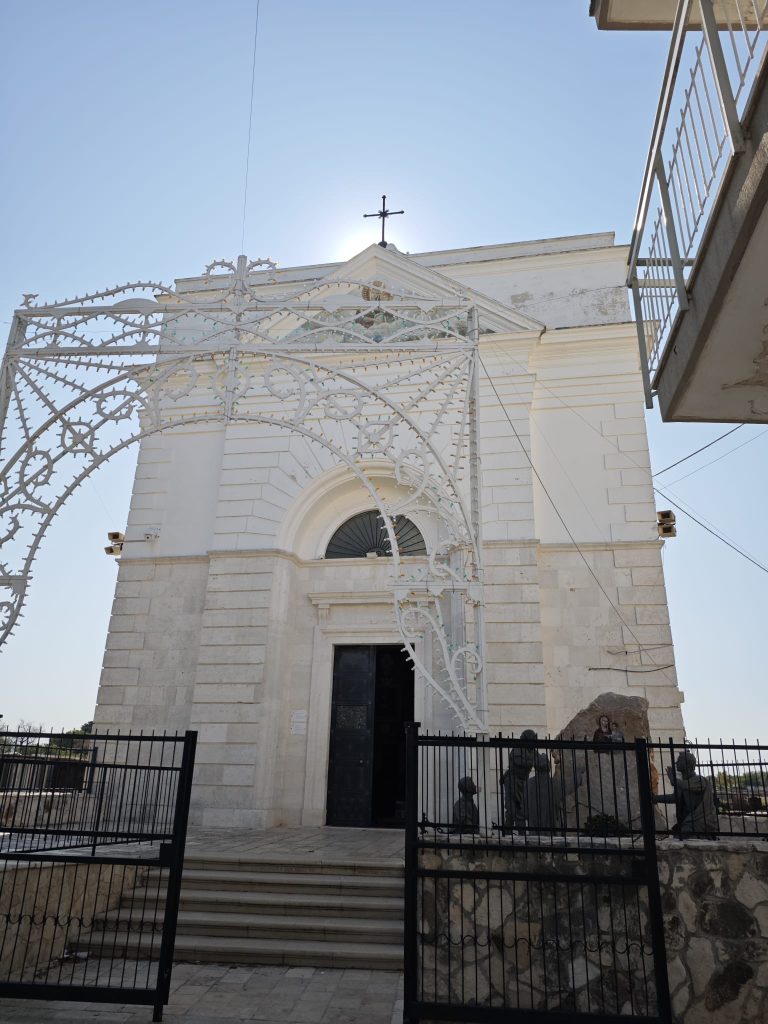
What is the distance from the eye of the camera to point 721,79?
4.09m

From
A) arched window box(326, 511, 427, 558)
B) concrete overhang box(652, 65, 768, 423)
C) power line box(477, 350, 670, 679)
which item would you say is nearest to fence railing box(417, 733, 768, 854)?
concrete overhang box(652, 65, 768, 423)

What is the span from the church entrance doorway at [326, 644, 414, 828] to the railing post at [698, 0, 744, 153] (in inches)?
346

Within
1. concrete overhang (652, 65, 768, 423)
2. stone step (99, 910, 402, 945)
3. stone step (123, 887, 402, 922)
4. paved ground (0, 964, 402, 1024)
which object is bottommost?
paved ground (0, 964, 402, 1024)

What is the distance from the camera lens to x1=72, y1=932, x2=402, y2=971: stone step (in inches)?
227

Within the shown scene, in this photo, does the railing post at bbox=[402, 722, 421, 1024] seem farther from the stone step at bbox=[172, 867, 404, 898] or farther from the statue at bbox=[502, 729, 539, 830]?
the stone step at bbox=[172, 867, 404, 898]

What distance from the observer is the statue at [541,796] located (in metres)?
5.06

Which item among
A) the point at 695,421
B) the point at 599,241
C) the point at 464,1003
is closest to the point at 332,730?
the point at 464,1003

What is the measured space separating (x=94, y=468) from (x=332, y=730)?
5653 mm

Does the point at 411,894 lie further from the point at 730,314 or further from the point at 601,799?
the point at 730,314

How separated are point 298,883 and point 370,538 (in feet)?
21.2

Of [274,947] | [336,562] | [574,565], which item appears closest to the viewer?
[274,947]

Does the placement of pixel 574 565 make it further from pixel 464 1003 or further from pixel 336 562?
pixel 464 1003

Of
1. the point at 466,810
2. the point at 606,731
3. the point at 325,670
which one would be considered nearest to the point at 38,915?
the point at 466,810

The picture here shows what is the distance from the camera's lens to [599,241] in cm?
1365
